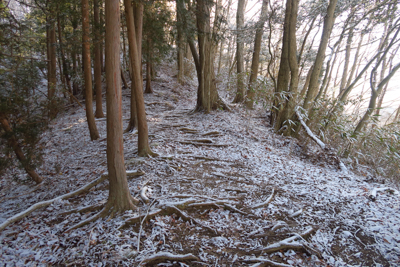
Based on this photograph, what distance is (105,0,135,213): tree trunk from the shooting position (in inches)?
111

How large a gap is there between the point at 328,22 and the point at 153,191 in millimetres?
8164

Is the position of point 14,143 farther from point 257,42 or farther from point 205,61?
point 257,42

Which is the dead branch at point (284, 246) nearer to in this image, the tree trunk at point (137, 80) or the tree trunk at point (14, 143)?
the tree trunk at point (137, 80)

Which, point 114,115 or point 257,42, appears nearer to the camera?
point 114,115

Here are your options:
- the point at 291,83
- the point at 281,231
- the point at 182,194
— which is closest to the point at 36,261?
the point at 182,194

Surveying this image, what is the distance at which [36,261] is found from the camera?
2.67m

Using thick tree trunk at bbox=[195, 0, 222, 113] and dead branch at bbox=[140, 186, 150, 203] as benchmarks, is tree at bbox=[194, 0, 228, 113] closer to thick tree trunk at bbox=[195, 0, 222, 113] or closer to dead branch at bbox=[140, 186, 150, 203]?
thick tree trunk at bbox=[195, 0, 222, 113]

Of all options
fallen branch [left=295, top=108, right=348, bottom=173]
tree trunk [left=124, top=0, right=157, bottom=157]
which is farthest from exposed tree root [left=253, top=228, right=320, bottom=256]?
fallen branch [left=295, top=108, right=348, bottom=173]

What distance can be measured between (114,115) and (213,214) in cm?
231

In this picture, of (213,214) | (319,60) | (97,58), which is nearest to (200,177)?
(213,214)

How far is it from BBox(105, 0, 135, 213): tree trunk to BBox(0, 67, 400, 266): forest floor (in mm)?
320

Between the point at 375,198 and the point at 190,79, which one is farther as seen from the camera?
the point at 190,79

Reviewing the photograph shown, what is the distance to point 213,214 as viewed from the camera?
11.9 feet

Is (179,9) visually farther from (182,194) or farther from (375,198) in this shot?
(375,198)
